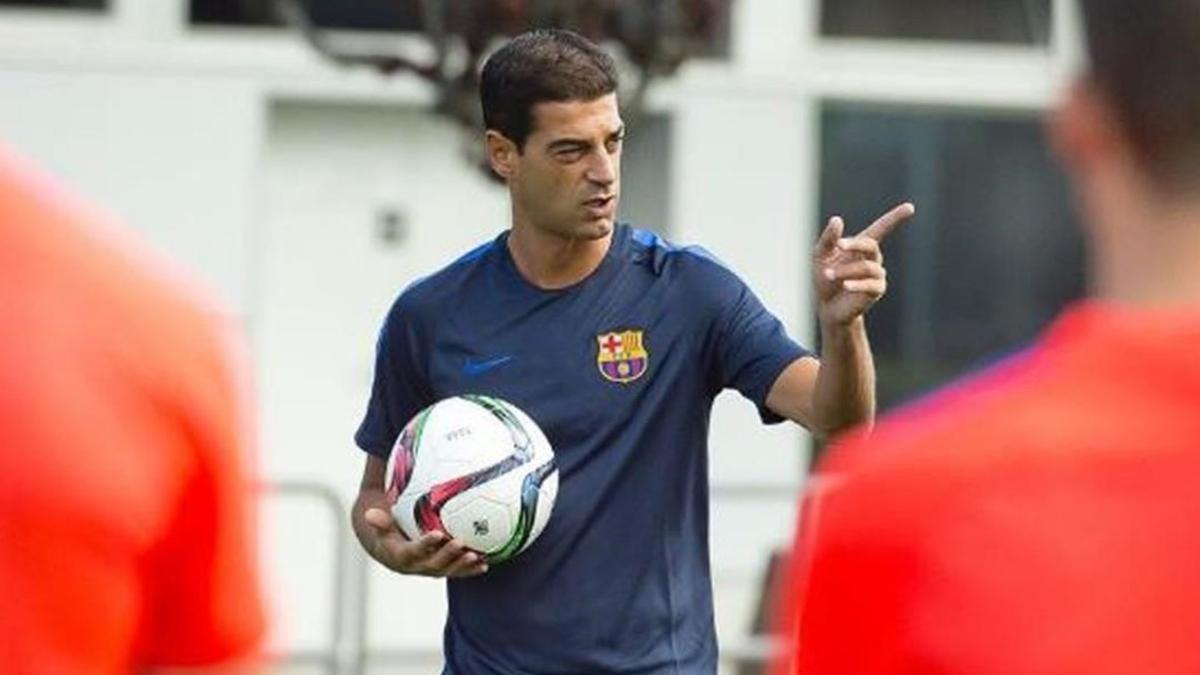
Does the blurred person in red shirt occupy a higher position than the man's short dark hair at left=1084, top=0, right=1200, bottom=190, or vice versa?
the man's short dark hair at left=1084, top=0, right=1200, bottom=190

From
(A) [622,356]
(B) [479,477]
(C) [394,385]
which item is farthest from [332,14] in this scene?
(B) [479,477]

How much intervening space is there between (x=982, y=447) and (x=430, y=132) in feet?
40.9

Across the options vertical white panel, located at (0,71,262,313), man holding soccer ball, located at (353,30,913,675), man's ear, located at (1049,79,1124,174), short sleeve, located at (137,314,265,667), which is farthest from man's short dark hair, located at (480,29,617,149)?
vertical white panel, located at (0,71,262,313)

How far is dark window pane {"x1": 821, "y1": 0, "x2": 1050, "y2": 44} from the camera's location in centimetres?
1498

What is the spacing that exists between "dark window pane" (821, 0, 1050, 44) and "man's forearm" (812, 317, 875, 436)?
9231 millimetres

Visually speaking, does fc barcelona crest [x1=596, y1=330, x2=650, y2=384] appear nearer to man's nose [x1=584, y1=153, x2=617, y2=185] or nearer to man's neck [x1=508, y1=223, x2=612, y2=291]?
man's neck [x1=508, y1=223, x2=612, y2=291]

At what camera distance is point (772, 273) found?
14.8m

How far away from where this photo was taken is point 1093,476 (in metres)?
2.46

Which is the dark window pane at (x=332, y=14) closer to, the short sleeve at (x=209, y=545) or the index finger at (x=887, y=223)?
the index finger at (x=887, y=223)

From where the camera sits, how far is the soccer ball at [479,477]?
5918 millimetres

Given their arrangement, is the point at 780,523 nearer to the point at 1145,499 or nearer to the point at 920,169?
the point at 920,169

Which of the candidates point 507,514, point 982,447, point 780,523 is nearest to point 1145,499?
point 982,447

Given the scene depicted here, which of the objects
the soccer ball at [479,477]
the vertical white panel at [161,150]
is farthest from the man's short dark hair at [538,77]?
the vertical white panel at [161,150]

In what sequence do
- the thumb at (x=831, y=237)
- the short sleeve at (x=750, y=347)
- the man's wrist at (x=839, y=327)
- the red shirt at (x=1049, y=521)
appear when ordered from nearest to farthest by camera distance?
the red shirt at (x=1049, y=521) → the thumb at (x=831, y=237) → the man's wrist at (x=839, y=327) → the short sleeve at (x=750, y=347)
